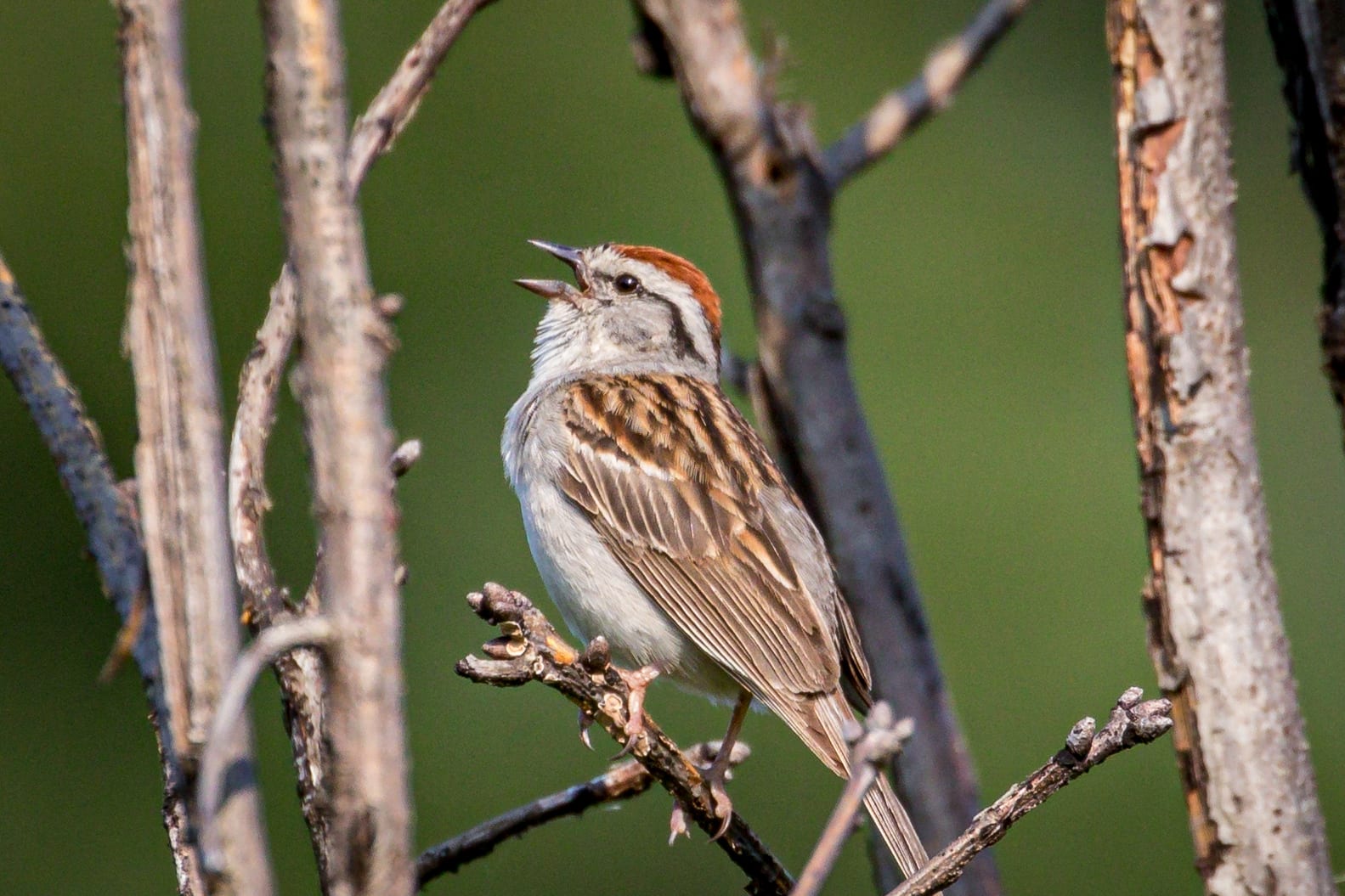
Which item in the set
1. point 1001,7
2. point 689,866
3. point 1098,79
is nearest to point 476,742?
point 689,866

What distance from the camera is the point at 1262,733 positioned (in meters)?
2.73

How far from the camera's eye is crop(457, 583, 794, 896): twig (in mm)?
2406

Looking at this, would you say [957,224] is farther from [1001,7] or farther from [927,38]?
[1001,7]

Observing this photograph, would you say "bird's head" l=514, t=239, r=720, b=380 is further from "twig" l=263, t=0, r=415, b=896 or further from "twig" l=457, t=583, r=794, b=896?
"twig" l=263, t=0, r=415, b=896

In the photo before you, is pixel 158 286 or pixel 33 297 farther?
pixel 33 297

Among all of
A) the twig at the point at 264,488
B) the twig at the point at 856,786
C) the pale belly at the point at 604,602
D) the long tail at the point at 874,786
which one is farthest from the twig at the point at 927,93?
the twig at the point at 856,786

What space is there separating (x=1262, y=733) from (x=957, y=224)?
5886 mm

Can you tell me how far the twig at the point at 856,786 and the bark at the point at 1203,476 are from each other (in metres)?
1.13

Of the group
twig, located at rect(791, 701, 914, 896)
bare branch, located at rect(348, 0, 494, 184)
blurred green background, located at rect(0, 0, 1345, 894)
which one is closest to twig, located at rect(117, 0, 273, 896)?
twig, located at rect(791, 701, 914, 896)

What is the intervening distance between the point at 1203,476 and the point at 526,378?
16.9 ft

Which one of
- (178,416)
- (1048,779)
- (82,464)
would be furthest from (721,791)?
(178,416)

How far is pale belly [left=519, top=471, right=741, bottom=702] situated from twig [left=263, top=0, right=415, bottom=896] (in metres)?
2.38

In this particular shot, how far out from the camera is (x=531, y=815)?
9.65 ft

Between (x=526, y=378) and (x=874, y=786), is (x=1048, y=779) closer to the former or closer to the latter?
(x=874, y=786)
